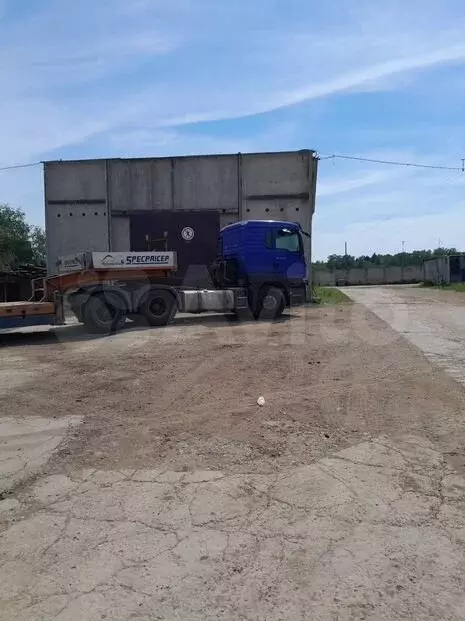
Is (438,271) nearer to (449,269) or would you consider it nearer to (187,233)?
(449,269)

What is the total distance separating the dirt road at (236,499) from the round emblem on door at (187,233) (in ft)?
55.1

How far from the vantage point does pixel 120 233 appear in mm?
25906

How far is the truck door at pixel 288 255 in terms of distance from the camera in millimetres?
18469

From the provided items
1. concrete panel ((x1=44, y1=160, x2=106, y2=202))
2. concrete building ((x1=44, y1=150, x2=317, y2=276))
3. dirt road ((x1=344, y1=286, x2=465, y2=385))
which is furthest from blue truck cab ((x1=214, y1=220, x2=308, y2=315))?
concrete panel ((x1=44, y1=160, x2=106, y2=202))

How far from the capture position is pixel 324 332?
1459cm

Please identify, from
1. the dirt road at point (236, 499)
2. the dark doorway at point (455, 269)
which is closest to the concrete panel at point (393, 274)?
the dark doorway at point (455, 269)

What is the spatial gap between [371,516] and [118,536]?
5.84 feet

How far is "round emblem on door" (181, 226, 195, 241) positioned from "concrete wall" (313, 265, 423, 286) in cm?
4560

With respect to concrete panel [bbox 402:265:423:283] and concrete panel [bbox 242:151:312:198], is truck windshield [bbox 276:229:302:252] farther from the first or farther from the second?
concrete panel [bbox 402:265:423:283]

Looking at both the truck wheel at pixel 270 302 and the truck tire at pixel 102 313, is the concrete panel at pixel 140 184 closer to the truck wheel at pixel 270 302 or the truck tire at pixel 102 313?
the truck wheel at pixel 270 302

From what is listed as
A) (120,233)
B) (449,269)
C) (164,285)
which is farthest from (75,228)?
(449,269)

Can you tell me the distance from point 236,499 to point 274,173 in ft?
73.6

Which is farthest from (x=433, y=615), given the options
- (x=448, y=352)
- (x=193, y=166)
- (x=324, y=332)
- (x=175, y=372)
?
(x=193, y=166)

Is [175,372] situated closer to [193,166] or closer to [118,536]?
[118,536]
